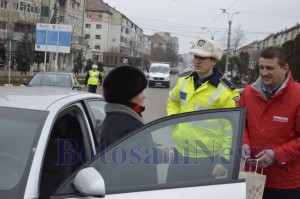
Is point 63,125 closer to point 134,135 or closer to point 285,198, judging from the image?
point 134,135

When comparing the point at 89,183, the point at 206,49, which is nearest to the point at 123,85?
the point at 206,49

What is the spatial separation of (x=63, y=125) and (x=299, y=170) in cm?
181

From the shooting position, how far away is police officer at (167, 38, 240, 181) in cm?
229

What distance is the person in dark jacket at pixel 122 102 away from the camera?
2.64 m

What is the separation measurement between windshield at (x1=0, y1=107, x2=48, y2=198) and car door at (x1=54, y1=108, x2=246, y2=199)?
0.30 m

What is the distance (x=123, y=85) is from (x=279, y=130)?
1124mm

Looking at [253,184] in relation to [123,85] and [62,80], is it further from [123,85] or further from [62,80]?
[62,80]

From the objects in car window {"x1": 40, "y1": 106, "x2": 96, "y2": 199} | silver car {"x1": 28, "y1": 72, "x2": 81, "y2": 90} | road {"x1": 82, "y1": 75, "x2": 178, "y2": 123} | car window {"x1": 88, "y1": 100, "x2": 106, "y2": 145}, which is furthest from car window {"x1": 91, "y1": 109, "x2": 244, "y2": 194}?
silver car {"x1": 28, "y1": 72, "x2": 81, "y2": 90}

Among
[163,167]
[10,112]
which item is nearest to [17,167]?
[10,112]

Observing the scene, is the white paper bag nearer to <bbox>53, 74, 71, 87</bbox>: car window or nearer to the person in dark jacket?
the person in dark jacket

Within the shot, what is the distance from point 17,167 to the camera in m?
2.18

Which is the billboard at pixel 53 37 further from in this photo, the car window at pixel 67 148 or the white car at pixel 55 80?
the car window at pixel 67 148

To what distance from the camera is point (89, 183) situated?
1925mm

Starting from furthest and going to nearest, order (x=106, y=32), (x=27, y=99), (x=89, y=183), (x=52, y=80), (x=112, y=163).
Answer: (x=106, y=32)
(x=52, y=80)
(x=27, y=99)
(x=112, y=163)
(x=89, y=183)
